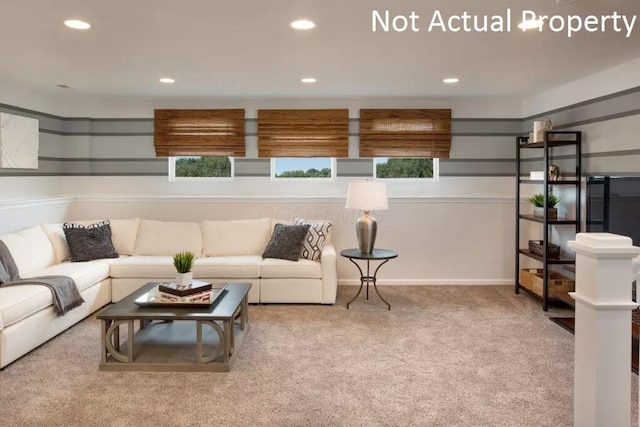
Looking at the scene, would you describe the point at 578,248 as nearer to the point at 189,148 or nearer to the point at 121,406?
the point at 121,406

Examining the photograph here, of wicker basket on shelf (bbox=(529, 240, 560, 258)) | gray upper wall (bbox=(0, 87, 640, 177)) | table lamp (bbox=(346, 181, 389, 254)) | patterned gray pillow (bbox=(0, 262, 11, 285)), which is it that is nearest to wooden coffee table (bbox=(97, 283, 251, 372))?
patterned gray pillow (bbox=(0, 262, 11, 285))

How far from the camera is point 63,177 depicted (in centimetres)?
601

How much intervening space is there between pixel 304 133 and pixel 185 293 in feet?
9.49

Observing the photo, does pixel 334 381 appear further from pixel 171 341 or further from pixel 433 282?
pixel 433 282

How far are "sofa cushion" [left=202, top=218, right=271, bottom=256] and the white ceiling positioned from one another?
146 cm

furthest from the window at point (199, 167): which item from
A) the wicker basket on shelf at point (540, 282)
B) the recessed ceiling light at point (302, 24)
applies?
the wicker basket on shelf at point (540, 282)

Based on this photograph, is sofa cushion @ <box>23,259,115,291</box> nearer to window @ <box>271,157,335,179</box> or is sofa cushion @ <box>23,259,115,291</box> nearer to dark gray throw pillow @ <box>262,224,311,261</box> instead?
dark gray throw pillow @ <box>262,224,311,261</box>

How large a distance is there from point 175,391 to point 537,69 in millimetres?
3768

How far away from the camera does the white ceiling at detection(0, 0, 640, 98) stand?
2.76 meters

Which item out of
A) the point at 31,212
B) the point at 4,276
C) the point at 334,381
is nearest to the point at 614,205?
the point at 334,381

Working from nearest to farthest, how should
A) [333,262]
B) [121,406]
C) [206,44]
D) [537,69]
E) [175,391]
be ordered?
[121,406] → [175,391] → [206,44] → [537,69] → [333,262]

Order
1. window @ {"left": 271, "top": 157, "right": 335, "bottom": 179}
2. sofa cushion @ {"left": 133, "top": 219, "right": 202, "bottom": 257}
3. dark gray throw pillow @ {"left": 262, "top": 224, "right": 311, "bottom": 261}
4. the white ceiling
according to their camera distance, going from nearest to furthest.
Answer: the white ceiling, dark gray throw pillow @ {"left": 262, "top": 224, "right": 311, "bottom": 261}, sofa cushion @ {"left": 133, "top": 219, "right": 202, "bottom": 257}, window @ {"left": 271, "top": 157, "right": 335, "bottom": 179}

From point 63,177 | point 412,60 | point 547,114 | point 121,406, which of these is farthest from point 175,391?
point 547,114

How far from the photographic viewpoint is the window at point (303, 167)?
6062mm
